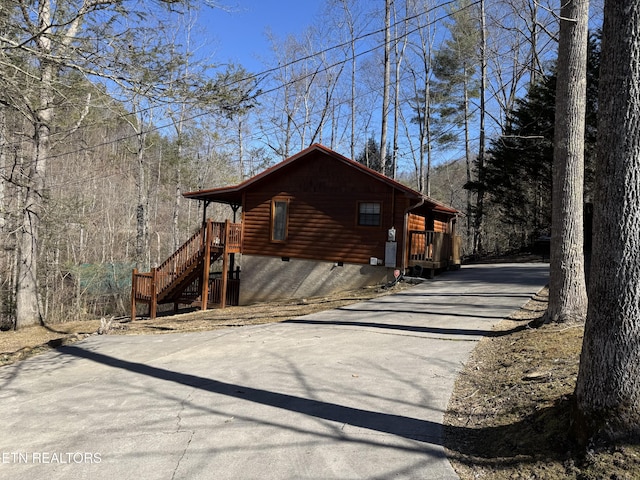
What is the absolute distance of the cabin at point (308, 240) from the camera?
14711mm

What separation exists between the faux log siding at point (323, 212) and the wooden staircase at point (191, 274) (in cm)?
120

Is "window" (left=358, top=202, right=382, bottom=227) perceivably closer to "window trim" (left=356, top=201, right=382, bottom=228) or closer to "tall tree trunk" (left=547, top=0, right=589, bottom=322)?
"window trim" (left=356, top=201, right=382, bottom=228)

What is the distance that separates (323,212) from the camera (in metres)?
15.7

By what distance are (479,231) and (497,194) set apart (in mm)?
2342

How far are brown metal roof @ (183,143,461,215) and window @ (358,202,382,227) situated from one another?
3.21ft

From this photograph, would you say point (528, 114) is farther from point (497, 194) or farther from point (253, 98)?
Result: point (253, 98)

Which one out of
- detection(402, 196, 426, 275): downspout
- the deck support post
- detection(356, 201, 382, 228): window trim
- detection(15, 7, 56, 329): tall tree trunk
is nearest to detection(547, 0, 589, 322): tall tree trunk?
detection(402, 196, 426, 275): downspout

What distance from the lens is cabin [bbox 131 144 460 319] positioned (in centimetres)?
1471

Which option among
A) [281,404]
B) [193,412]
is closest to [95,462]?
[193,412]

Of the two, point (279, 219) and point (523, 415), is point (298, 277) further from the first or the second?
point (523, 415)

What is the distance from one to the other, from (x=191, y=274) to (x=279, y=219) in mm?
3722

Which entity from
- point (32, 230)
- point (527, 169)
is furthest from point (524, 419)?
point (527, 169)

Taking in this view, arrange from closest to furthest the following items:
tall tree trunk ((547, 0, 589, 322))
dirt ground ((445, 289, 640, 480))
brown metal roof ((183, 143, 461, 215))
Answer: dirt ground ((445, 289, 640, 480))
tall tree trunk ((547, 0, 589, 322))
brown metal roof ((183, 143, 461, 215))

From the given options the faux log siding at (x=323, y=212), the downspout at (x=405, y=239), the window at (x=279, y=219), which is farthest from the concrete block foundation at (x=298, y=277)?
the window at (x=279, y=219)
